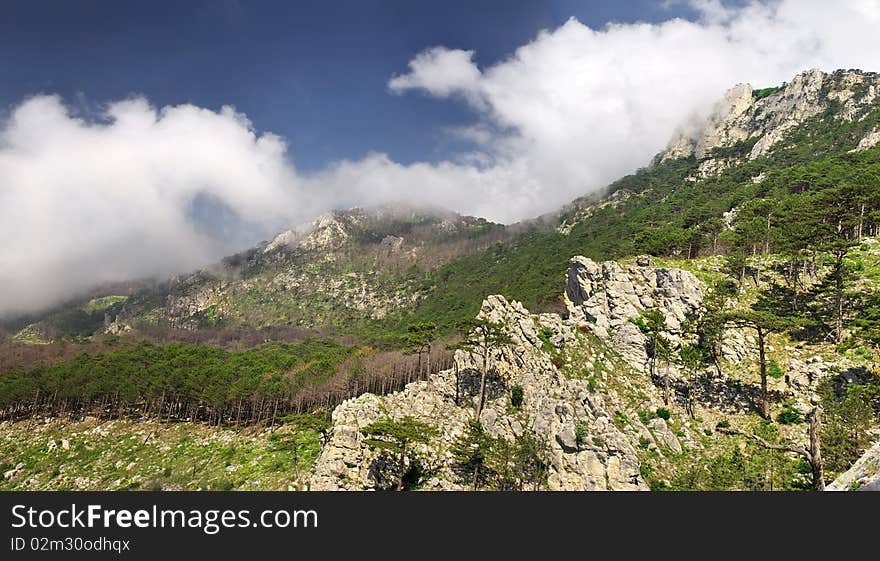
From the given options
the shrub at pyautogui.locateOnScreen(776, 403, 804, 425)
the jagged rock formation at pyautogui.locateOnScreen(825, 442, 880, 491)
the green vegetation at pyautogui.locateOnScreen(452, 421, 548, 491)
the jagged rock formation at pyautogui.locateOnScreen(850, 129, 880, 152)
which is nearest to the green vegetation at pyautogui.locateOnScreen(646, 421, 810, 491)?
the shrub at pyautogui.locateOnScreen(776, 403, 804, 425)

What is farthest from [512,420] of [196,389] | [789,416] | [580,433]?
A: [196,389]

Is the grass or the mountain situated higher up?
the mountain

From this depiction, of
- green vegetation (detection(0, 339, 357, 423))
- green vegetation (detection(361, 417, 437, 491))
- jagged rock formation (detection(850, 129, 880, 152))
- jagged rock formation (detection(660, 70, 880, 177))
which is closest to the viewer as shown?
green vegetation (detection(361, 417, 437, 491))

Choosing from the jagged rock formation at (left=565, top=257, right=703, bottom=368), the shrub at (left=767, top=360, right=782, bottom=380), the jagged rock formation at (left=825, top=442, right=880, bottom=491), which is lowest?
the jagged rock formation at (left=825, top=442, right=880, bottom=491)

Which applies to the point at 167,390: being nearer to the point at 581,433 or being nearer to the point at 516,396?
the point at 516,396

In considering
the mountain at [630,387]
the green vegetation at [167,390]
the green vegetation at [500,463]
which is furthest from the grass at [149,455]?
the green vegetation at [500,463]

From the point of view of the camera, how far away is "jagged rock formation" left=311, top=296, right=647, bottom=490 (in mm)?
30203

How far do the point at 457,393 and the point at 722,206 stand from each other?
3446 inches

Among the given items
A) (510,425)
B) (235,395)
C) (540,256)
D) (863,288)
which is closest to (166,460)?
(235,395)

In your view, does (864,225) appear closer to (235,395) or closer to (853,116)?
(235,395)

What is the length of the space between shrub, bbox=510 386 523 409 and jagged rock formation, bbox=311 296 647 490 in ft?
1.60

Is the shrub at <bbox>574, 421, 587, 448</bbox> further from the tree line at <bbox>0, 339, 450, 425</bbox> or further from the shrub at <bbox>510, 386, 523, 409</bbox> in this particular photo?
the tree line at <bbox>0, 339, 450, 425</bbox>

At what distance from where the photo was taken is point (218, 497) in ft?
42.7

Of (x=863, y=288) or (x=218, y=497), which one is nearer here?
(x=218, y=497)
